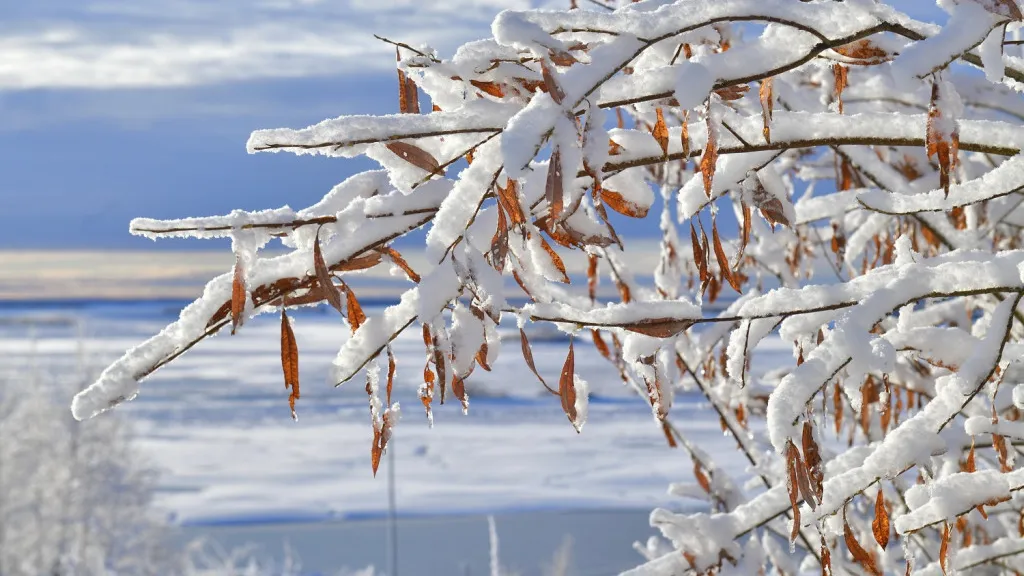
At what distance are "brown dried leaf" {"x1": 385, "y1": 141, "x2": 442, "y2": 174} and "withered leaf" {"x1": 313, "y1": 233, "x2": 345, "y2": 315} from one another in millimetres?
157

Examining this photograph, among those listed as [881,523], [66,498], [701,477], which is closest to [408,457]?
[66,498]

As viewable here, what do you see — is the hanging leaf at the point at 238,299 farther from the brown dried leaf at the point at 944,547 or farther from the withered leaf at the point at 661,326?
the brown dried leaf at the point at 944,547

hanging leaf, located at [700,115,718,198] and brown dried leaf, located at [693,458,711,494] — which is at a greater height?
hanging leaf, located at [700,115,718,198]

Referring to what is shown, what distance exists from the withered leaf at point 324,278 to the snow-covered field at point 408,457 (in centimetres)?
1298

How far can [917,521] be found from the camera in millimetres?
1625

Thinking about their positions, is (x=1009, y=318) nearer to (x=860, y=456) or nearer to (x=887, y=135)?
(x=887, y=135)

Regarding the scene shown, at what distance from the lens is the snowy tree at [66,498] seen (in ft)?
48.4

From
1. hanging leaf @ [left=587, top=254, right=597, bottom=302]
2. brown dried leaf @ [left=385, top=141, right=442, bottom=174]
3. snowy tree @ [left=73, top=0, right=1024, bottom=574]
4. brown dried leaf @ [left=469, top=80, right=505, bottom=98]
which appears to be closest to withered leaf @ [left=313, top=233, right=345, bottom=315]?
snowy tree @ [left=73, top=0, right=1024, bottom=574]

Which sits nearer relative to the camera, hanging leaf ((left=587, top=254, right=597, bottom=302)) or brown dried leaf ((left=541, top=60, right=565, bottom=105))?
brown dried leaf ((left=541, top=60, right=565, bottom=105))

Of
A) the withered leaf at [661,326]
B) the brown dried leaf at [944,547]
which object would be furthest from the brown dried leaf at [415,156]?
the brown dried leaf at [944,547]

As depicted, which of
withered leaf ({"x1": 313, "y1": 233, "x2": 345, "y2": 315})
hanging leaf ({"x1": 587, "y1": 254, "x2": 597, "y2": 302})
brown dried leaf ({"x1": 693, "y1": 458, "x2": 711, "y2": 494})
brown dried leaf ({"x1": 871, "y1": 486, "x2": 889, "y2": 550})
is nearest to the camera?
withered leaf ({"x1": 313, "y1": 233, "x2": 345, "y2": 315})

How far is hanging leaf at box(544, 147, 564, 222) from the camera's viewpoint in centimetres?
115

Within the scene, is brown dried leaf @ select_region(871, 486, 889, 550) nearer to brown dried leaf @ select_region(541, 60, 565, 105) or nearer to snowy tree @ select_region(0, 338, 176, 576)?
brown dried leaf @ select_region(541, 60, 565, 105)

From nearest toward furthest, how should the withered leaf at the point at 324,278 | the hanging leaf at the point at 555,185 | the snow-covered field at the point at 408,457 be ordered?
the hanging leaf at the point at 555,185 < the withered leaf at the point at 324,278 < the snow-covered field at the point at 408,457
